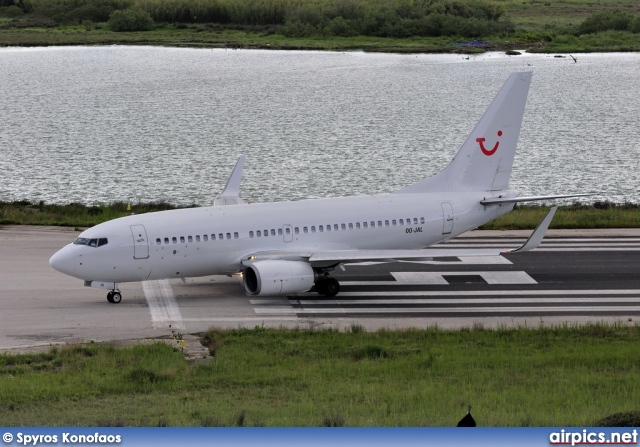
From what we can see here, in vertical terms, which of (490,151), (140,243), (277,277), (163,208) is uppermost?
(490,151)

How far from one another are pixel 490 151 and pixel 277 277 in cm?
1190

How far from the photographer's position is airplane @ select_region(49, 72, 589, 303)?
4175cm

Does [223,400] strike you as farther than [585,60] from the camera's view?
No

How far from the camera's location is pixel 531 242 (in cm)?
4219

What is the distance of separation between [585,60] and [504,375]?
170 metres

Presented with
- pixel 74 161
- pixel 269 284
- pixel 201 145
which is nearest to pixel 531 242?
pixel 269 284

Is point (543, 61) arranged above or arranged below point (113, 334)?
below

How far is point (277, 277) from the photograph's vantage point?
41969 mm

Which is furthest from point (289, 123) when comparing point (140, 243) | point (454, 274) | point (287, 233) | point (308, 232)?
point (140, 243)

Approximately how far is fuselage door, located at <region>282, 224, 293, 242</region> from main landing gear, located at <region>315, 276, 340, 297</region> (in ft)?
6.38

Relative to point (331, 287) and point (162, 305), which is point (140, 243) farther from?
point (331, 287)

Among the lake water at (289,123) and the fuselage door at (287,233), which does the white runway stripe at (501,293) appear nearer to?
the fuselage door at (287,233)

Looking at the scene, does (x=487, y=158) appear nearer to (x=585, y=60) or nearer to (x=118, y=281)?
(x=118, y=281)

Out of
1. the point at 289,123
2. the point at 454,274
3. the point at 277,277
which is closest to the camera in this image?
the point at 277,277
